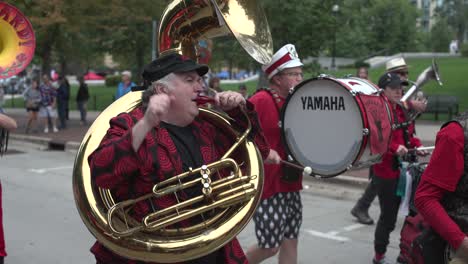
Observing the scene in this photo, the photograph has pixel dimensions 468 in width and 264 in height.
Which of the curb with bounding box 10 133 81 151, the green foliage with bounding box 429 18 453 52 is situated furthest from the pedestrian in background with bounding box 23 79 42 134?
the green foliage with bounding box 429 18 453 52

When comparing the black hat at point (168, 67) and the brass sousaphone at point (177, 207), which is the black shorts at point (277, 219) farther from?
the black hat at point (168, 67)

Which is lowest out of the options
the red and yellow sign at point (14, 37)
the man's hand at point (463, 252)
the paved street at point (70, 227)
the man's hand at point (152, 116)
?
the paved street at point (70, 227)

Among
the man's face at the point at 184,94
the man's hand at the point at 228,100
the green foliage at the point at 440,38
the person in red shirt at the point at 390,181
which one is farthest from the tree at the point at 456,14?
the man's face at the point at 184,94

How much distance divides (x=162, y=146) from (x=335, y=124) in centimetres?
160

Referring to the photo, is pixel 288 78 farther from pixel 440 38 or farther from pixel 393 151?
pixel 440 38

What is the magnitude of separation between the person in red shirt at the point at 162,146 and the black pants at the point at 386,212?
7.55ft

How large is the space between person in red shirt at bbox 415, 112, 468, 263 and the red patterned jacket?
86cm

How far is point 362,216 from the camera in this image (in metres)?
6.20

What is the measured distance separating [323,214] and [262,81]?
6887mm

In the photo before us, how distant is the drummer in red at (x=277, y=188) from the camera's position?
12.2ft

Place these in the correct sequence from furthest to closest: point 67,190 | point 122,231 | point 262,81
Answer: point 262,81, point 67,190, point 122,231

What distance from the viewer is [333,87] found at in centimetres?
359

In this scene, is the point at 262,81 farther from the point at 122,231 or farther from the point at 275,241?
the point at 122,231

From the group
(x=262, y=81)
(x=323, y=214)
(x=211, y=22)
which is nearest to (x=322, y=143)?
(x=211, y=22)
